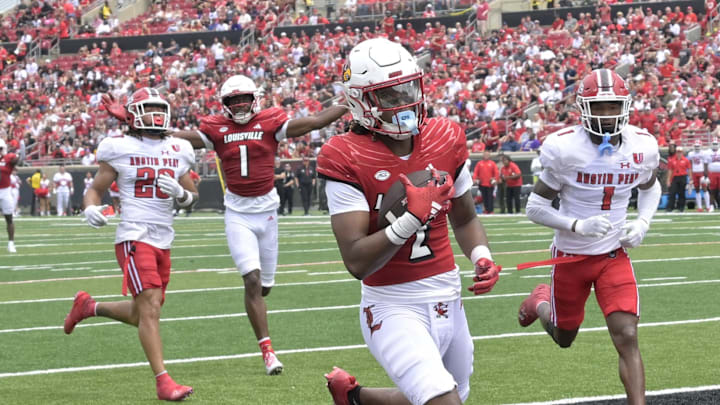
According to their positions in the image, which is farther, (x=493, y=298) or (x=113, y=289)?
(x=113, y=289)

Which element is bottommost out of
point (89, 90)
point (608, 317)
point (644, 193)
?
point (89, 90)

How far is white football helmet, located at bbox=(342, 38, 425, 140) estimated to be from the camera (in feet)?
13.1

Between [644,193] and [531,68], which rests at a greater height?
[644,193]

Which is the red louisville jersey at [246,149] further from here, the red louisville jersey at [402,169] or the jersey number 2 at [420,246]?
the jersey number 2 at [420,246]

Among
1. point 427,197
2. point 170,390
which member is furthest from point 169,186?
point 427,197

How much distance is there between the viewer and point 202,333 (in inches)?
346

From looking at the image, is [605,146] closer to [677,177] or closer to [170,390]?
[170,390]

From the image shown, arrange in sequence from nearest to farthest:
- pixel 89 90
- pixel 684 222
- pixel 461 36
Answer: pixel 684 222 < pixel 461 36 < pixel 89 90

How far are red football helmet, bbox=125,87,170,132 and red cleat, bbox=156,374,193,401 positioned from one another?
1633 mm

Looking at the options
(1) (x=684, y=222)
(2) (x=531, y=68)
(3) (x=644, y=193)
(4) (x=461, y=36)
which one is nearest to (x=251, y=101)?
(3) (x=644, y=193)

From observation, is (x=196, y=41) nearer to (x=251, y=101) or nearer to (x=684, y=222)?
(x=684, y=222)

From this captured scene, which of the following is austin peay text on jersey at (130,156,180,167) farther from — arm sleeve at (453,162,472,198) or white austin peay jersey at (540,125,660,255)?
arm sleeve at (453,162,472,198)

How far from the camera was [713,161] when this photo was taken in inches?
885

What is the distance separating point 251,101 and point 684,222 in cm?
1329
